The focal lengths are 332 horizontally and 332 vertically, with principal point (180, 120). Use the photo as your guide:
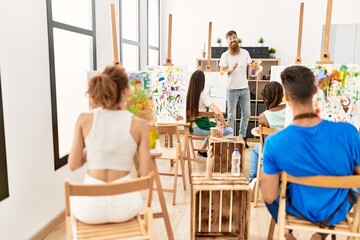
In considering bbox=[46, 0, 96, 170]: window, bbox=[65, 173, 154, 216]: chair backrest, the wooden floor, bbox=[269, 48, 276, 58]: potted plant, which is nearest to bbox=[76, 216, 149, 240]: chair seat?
bbox=[65, 173, 154, 216]: chair backrest

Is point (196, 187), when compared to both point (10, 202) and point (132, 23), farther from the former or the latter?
point (132, 23)

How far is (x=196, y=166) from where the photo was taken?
4262mm

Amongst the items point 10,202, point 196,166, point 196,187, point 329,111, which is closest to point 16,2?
point 10,202

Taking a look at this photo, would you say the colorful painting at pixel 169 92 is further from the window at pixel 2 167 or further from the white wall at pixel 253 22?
the white wall at pixel 253 22

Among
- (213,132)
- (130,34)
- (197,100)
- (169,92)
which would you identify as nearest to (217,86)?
(197,100)

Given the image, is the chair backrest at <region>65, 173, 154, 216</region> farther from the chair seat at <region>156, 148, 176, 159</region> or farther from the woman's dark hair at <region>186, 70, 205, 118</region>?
the woman's dark hair at <region>186, 70, 205, 118</region>

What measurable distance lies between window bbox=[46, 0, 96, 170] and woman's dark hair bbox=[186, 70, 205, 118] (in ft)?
3.46

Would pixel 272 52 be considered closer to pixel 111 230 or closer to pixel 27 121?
pixel 27 121

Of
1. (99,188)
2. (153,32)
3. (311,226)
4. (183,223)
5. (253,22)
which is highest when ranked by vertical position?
(253,22)

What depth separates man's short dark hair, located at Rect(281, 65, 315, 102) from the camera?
1608 mm

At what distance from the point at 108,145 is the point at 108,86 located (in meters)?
0.27

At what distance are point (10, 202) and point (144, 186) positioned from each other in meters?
1.11

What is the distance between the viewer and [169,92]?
11.0ft

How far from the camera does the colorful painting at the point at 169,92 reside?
3.28m
